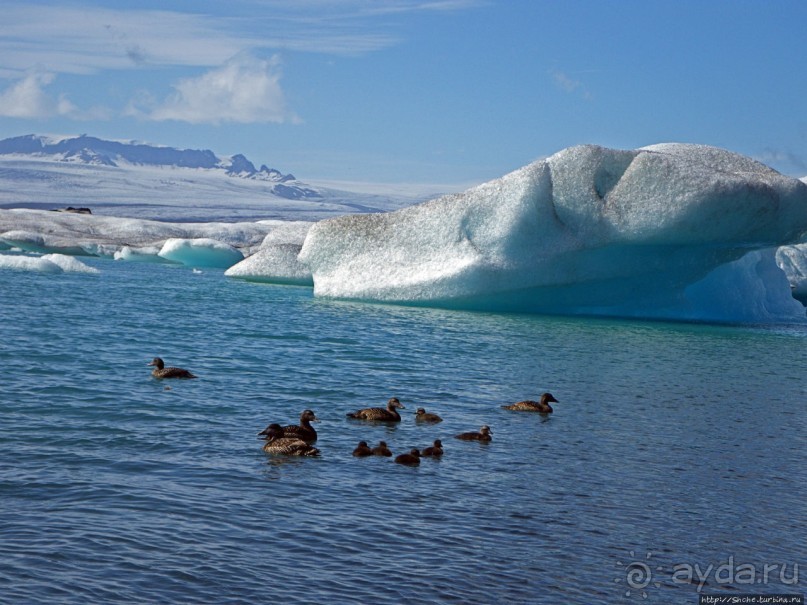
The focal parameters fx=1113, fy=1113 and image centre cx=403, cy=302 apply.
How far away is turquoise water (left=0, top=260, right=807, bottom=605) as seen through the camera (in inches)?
328

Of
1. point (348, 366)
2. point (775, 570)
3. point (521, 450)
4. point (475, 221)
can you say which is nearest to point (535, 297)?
point (475, 221)

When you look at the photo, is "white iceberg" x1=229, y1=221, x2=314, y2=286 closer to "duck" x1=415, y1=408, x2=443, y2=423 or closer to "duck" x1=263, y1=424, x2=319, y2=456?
"duck" x1=415, y1=408, x2=443, y2=423

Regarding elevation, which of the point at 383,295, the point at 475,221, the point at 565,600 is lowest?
the point at 565,600

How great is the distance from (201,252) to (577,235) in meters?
39.0

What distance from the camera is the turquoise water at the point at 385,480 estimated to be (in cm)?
834

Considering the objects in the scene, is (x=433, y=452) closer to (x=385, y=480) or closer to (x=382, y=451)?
(x=382, y=451)

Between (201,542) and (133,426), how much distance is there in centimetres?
466

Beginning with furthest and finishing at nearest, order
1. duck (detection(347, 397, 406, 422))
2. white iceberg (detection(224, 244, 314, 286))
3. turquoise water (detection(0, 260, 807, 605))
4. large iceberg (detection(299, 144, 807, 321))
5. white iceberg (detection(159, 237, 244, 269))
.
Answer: white iceberg (detection(159, 237, 244, 269)) < white iceberg (detection(224, 244, 314, 286)) < large iceberg (detection(299, 144, 807, 321)) < duck (detection(347, 397, 406, 422)) < turquoise water (detection(0, 260, 807, 605))

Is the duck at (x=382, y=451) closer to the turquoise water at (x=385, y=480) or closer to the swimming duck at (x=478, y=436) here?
the turquoise water at (x=385, y=480)

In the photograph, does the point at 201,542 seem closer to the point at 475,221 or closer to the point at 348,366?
the point at 348,366

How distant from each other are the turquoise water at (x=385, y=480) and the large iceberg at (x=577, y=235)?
856cm

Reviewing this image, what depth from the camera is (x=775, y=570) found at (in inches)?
356

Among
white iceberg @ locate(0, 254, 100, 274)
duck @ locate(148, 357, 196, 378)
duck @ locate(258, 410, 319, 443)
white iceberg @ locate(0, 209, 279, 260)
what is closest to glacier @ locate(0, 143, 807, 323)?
white iceberg @ locate(0, 254, 100, 274)

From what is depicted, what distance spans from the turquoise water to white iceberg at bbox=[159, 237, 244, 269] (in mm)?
42216
